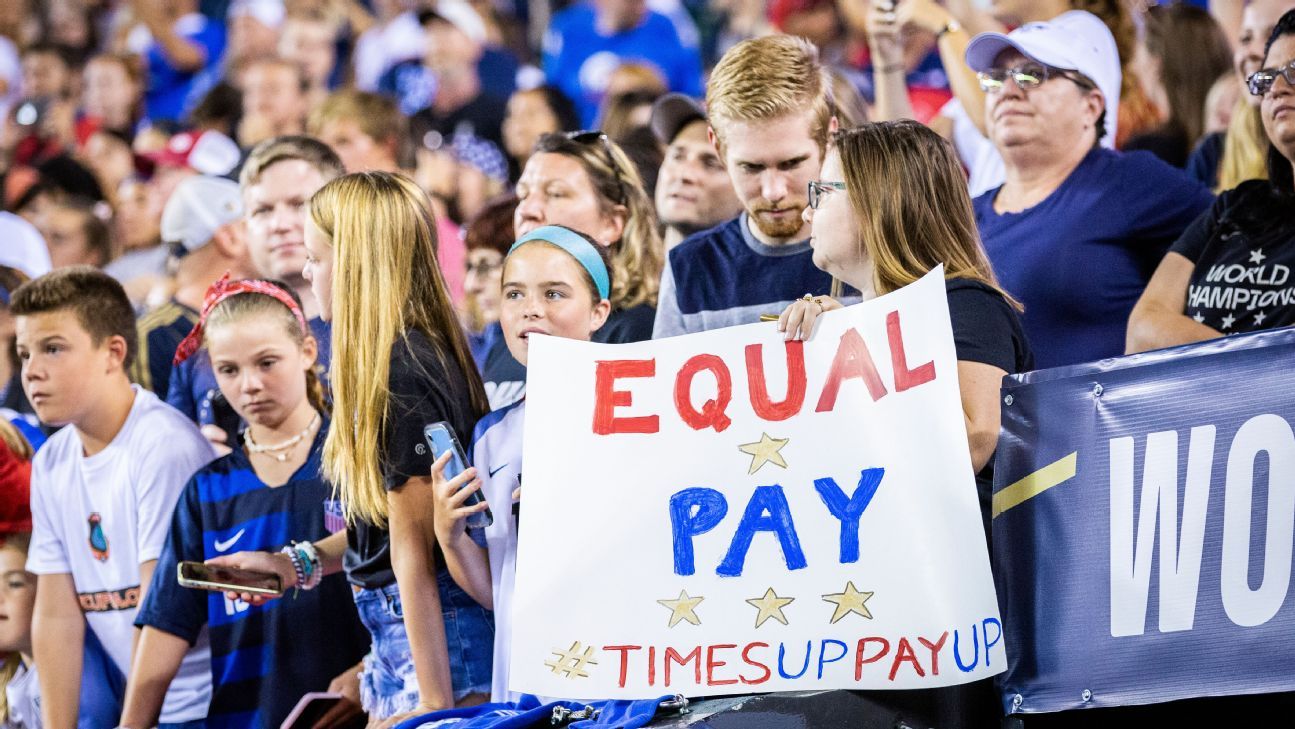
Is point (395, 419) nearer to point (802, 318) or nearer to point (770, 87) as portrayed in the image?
point (802, 318)

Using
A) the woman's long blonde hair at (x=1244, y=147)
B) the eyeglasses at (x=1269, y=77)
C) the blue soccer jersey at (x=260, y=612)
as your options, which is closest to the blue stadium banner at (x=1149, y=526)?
the eyeglasses at (x=1269, y=77)

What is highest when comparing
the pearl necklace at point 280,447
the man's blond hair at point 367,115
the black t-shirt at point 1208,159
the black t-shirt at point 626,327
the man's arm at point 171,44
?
the man's arm at point 171,44

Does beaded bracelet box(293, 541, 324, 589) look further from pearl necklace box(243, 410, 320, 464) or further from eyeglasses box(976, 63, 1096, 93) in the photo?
eyeglasses box(976, 63, 1096, 93)

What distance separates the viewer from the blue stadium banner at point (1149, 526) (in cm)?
303

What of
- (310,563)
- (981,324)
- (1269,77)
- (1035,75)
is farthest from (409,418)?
(1269,77)

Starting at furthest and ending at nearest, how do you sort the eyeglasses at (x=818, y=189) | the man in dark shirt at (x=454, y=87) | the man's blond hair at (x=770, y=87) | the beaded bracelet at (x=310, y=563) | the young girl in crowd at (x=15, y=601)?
the man in dark shirt at (x=454, y=87), the young girl in crowd at (x=15, y=601), the beaded bracelet at (x=310, y=563), the man's blond hair at (x=770, y=87), the eyeglasses at (x=818, y=189)

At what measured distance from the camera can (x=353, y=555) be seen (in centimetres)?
415

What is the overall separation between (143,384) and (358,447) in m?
2.36

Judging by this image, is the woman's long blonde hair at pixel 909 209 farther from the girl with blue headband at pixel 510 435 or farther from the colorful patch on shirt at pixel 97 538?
the colorful patch on shirt at pixel 97 538

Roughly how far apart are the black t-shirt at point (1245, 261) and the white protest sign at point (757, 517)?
1.15m

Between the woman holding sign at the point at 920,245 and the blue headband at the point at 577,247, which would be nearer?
the woman holding sign at the point at 920,245

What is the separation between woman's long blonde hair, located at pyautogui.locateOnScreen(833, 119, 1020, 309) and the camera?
11.1ft

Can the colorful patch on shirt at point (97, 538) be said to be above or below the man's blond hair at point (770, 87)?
below

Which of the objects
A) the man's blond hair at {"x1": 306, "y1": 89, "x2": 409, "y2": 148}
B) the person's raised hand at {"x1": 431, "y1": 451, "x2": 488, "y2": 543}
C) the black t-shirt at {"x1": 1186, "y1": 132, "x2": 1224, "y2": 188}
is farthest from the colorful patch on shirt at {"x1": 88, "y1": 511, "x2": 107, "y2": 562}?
the black t-shirt at {"x1": 1186, "y1": 132, "x2": 1224, "y2": 188}
